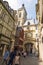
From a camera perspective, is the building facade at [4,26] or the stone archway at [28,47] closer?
the building facade at [4,26]

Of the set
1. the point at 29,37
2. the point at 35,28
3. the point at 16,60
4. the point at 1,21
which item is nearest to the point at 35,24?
the point at 35,28

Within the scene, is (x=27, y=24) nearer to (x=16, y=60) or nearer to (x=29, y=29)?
(x=29, y=29)

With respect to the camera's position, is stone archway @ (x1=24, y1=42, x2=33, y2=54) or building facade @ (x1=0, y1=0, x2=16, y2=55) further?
stone archway @ (x1=24, y1=42, x2=33, y2=54)

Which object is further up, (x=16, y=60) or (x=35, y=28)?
(x=35, y=28)

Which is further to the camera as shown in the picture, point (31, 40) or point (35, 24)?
point (35, 24)

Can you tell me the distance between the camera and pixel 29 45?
42.2 metres

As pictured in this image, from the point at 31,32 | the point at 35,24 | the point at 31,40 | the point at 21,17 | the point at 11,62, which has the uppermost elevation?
the point at 21,17

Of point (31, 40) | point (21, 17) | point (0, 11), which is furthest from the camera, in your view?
point (21, 17)

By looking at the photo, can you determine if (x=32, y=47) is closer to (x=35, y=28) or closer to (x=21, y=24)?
(x=35, y=28)

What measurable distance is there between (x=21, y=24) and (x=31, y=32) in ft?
25.7

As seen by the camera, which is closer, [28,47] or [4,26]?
[4,26]

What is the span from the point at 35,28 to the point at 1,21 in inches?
1068

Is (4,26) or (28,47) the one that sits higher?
(4,26)

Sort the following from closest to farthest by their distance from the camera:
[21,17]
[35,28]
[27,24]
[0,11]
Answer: [0,11], [35,28], [27,24], [21,17]
